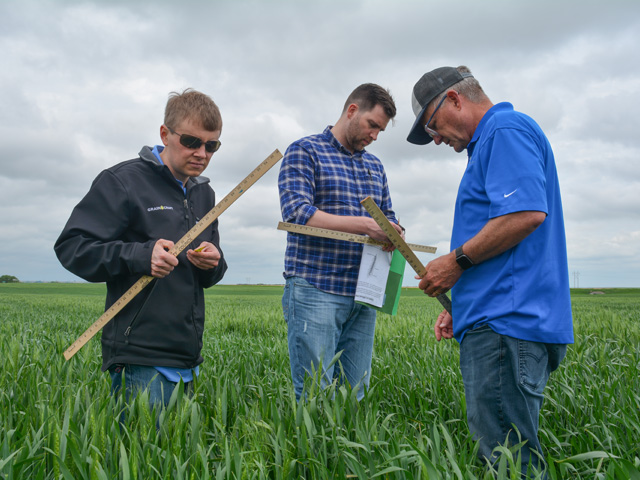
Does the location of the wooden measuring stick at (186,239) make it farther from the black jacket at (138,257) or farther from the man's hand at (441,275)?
the man's hand at (441,275)

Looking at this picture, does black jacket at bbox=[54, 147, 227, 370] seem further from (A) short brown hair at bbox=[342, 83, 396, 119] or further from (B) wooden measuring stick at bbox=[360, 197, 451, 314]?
(A) short brown hair at bbox=[342, 83, 396, 119]

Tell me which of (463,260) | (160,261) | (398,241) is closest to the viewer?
(463,260)

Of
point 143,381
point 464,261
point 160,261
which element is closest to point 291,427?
point 143,381

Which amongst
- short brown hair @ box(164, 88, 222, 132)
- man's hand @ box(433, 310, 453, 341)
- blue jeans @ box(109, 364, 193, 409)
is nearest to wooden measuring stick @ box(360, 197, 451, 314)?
man's hand @ box(433, 310, 453, 341)

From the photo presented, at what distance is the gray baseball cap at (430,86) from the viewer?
2.32 m

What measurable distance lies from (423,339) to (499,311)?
16.0ft

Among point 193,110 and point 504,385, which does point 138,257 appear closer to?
point 193,110

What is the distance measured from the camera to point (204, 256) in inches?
98.0

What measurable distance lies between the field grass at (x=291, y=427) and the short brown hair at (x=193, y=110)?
4.85ft

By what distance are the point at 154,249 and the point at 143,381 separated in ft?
2.40


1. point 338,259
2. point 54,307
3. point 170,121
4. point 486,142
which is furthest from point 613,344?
point 54,307

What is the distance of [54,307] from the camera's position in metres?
16.0

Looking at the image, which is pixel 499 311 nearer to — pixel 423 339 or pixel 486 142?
A: pixel 486 142

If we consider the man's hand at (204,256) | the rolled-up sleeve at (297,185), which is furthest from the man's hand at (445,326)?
the man's hand at (204,256)
